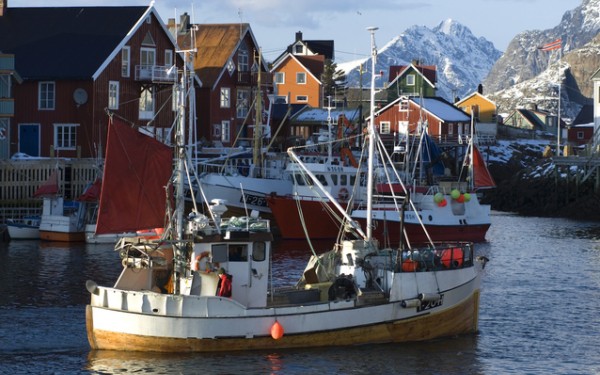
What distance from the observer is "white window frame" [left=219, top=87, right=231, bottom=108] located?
8419 centimetres

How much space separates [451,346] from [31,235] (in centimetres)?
3025

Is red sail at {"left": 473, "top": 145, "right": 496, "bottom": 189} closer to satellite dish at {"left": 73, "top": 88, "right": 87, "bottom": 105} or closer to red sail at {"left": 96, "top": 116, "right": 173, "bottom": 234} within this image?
satellite dish at {"left": 73, "top": 88, "right": 87, "bottom": 105}

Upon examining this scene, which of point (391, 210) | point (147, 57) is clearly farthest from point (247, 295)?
point (147, 57)

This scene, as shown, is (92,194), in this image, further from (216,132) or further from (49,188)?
(216,132)

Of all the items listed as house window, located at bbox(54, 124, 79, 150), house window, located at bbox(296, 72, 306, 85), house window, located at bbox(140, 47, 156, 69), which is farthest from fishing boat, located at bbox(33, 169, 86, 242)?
house window, located at bbox(296, 72, 306, 85)

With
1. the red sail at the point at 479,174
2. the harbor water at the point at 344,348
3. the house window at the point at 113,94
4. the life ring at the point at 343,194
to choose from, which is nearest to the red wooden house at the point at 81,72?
the house window at the point at 113,94

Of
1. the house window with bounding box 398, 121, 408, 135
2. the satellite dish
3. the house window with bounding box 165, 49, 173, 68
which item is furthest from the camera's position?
the house window with bounding box 165, 49, 173, 68

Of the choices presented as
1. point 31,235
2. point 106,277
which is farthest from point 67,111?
point 106,277

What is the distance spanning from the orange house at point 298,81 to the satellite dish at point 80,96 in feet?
171

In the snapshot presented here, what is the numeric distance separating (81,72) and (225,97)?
14822 mm

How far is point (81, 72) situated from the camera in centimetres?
7156

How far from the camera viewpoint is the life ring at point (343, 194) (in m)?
65.4

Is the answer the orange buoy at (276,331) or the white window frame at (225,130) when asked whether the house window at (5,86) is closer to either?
the white window frame at (225,130)

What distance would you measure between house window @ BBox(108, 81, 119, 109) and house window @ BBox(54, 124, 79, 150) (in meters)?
2.51
